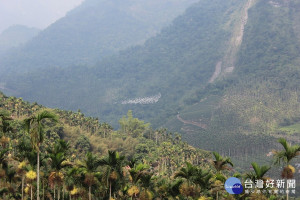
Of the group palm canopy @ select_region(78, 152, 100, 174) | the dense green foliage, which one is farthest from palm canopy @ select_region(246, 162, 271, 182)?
palm canopy @ select_region(78, 152, 100, 174)

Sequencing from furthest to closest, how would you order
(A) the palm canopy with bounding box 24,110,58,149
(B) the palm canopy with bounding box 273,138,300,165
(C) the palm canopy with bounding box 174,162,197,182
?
(C) the palm canopy with bounding box 174,162,197,182 → (B) the palm canopy with bounding box 273,138,300,165 → (A) the palm canopy with bounding box 24,110,58,149

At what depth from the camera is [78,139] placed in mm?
123125

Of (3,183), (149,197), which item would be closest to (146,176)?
(149,197)

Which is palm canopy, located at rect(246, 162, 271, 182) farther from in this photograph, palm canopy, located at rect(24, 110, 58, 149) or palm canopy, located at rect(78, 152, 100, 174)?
palm canopy, located at rect(24, 110, 58, 149)

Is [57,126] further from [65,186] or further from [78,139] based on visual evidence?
[65,186]

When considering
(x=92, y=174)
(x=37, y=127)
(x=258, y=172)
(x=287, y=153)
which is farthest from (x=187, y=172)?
→ (x=37, y=127)

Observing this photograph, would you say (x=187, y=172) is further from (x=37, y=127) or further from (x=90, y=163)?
(x=37, y=127)

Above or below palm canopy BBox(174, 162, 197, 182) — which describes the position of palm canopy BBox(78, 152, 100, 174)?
above

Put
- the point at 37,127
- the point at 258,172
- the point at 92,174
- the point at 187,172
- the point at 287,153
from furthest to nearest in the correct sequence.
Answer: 1. the point at 92,174
2. the point at 187,172
3. the point at 258,172
4. the point at 287,153
5. the point at 37,127

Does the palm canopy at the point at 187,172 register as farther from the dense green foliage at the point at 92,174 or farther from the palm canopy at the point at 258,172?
the palm canopy at the point at 258,172

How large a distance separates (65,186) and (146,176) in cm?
1152

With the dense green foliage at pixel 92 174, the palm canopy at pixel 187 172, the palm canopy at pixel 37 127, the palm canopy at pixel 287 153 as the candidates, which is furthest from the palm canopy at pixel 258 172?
the palm canopy at pixel 37 127

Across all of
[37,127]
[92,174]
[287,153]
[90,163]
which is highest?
[37,127]

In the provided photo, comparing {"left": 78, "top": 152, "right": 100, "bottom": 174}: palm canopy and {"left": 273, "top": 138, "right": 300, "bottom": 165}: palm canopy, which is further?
{"left": 78, "top": 152, "right": 100, "bottom": 174}: palm canopy
